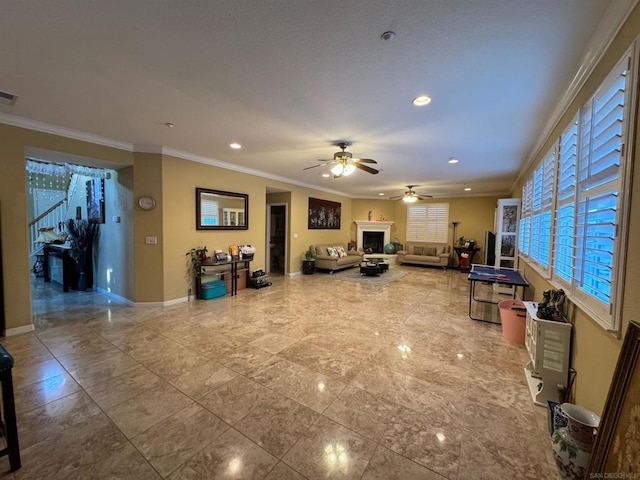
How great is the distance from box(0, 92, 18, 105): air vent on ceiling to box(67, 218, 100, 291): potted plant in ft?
9.78

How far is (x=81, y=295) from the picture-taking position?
5.06 meters

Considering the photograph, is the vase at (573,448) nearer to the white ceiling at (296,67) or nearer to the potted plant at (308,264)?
the white ceiling at (296,67)

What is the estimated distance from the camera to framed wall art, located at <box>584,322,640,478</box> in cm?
105

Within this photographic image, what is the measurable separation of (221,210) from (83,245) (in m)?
2.90

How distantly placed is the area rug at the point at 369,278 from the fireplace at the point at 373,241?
2.42 metres

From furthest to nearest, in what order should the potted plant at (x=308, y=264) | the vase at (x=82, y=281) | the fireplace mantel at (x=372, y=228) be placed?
the fireplace mantel at (x=372, y=228), the potted plant at (x=308, y=264), the vase at (x=82, y=281)

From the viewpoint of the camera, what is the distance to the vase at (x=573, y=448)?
4.38 ft

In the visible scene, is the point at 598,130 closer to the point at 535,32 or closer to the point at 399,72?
the point at 535,32

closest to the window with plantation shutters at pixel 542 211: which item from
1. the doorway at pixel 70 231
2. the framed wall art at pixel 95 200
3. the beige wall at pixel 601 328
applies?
the beige wall at pixel 601 328

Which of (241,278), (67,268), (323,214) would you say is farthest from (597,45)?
(67,268)

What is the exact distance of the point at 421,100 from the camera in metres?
2.57

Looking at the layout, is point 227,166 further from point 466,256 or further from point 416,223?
point 466,256

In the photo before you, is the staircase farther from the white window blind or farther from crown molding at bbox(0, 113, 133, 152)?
the white window blind

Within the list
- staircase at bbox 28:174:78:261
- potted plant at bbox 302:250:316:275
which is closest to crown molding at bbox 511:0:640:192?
potted plant at bbox 302:250:316:275
